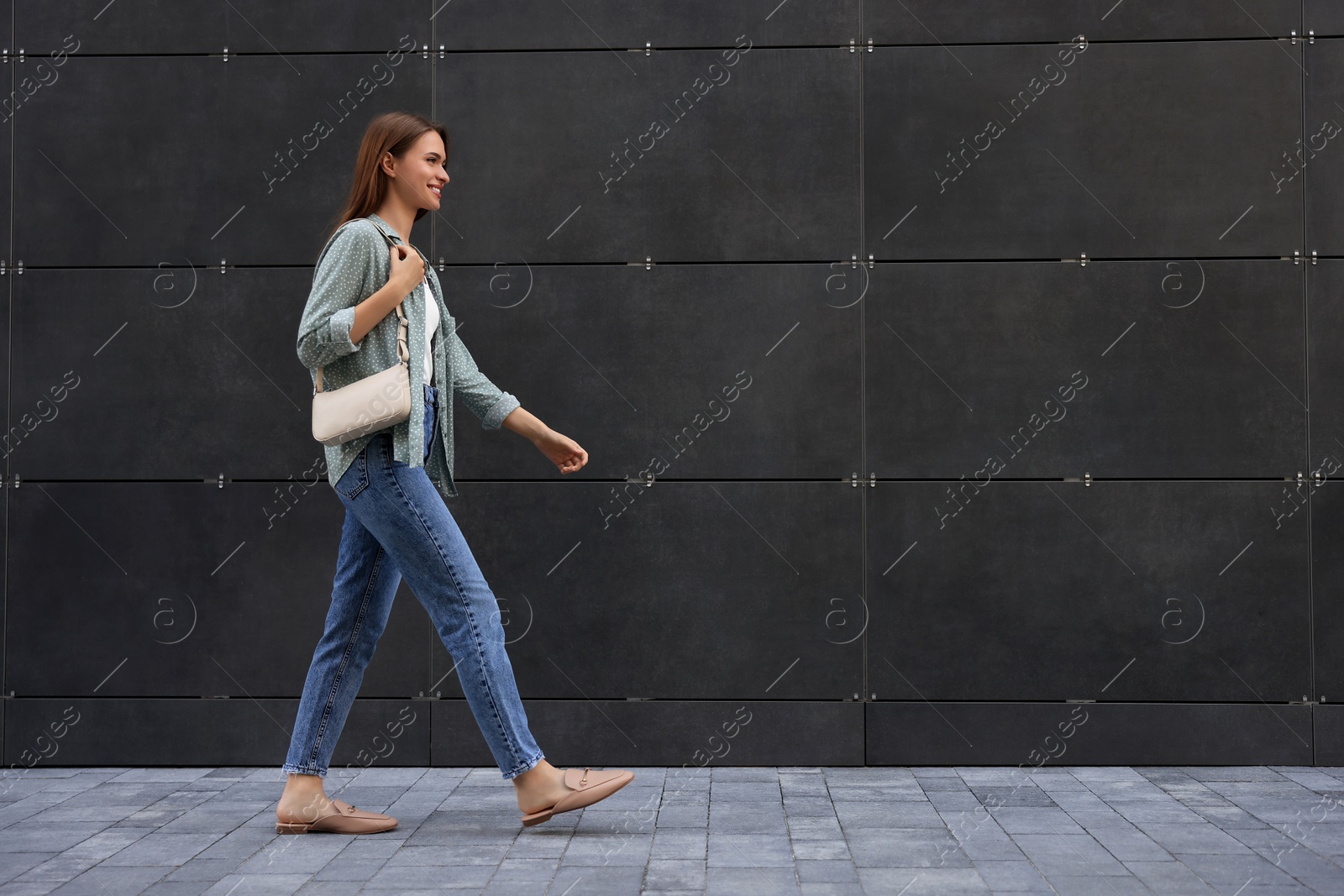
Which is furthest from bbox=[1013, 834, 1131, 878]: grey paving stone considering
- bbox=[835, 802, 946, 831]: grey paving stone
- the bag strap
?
the bag strap

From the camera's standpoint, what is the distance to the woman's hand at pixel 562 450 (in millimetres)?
3498

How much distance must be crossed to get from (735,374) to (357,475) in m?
1.59

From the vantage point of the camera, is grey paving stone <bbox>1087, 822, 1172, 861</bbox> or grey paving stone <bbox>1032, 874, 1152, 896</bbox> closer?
grey paving stone <bbox>1032, 874, 1152, 896</bbox>

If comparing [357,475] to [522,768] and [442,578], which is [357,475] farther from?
[522,768]

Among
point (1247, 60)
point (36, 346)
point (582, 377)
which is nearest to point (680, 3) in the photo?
point (582, 377)

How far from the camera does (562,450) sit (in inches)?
138

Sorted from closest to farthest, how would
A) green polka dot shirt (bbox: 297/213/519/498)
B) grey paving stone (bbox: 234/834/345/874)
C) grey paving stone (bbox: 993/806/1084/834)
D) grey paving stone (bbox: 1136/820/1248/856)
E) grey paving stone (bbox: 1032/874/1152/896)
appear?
grey paving stone (bbox: 1032/874/1152/896) → grey paving stone (bbox: 234/834/345/874) → grey paving stone (bbox: 1136/820/1248/856) → green polka dot shirt (bbox: 297/213/519/498) → grey paving stone (bbox: 993/806/1084/834)

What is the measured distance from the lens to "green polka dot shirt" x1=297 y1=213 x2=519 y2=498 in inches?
125

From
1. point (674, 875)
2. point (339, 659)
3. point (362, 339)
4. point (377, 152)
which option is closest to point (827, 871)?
point (674, 875)

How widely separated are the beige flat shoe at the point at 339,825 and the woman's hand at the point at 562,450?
1.17 meters

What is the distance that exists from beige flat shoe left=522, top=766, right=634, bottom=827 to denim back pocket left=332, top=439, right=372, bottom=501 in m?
1.02

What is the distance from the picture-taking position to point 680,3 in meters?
4.34

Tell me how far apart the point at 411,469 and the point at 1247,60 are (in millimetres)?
3427

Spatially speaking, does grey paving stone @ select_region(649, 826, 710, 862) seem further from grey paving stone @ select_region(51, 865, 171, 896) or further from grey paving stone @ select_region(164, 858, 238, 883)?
grey paving stone @ select_region(51, 865, 171, 896)
